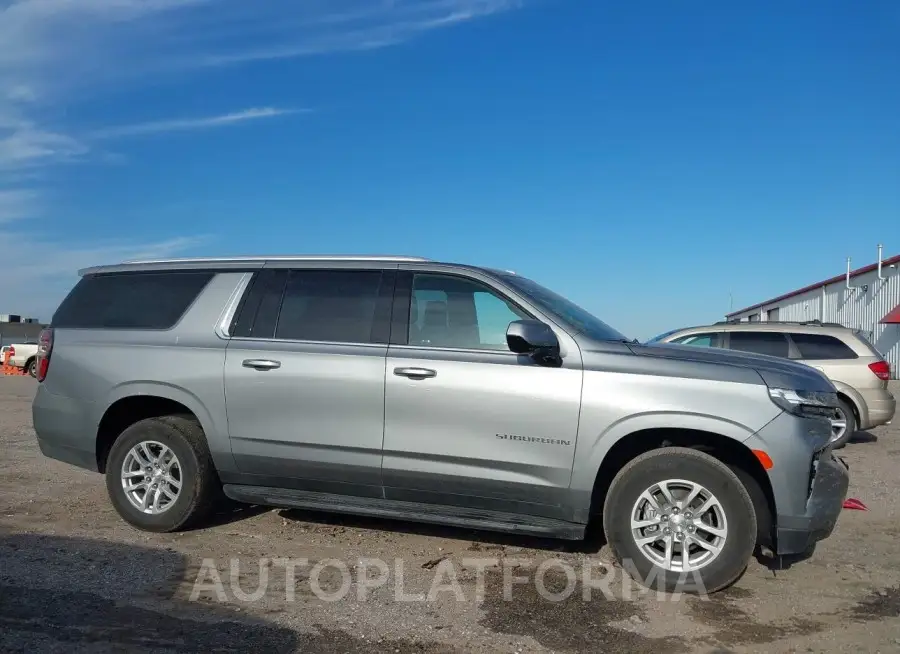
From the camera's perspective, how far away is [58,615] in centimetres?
391

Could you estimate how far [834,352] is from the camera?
1095 cm

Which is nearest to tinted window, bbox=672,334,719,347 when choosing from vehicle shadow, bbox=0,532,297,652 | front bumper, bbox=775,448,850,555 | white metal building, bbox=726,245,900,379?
front bumper, bbox=775,448,850,555

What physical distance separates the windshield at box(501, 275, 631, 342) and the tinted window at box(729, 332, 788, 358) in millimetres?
6414

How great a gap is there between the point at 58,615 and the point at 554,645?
253 cm

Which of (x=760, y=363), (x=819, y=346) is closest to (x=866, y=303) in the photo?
(x=819, y=346)

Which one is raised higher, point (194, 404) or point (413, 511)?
point (194, 404)

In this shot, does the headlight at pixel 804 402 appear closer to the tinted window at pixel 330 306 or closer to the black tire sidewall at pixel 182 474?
the tinted window at pixel 330 306

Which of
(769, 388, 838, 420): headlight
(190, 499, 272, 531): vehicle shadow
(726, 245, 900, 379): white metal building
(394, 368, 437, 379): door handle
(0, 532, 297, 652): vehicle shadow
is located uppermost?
(726, 245, 900, 379): white metal building

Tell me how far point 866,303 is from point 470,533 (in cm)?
3247

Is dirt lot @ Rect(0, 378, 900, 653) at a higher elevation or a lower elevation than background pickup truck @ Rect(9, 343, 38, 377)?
lower

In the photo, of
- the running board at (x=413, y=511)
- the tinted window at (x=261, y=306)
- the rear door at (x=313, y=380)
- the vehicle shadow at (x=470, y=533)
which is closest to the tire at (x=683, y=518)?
the running board at (x=413, y=511)

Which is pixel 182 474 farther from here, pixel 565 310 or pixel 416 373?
pixel 565 310

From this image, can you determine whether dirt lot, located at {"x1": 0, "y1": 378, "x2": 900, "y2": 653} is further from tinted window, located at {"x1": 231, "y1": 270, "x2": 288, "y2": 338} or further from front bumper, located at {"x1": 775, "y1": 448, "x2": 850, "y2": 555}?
tinted window, located at {"x1": 231, "y1": 270, "x2": 288, "y2": 338}

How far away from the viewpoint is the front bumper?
4.31 meters
